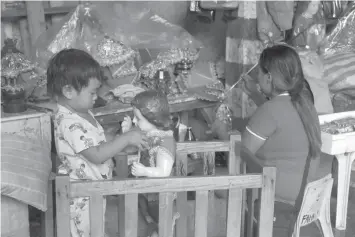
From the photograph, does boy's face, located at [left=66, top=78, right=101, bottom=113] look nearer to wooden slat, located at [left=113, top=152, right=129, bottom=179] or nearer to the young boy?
the young boy

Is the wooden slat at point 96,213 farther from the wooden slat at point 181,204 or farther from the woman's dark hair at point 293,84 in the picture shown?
the woman's dark hair at point 293,84

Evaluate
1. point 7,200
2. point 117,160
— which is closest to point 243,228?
point 117,160

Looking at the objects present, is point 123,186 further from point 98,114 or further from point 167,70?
point 167,70

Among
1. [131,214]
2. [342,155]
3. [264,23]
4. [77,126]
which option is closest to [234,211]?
[131,214]

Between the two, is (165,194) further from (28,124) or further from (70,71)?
(28,124)

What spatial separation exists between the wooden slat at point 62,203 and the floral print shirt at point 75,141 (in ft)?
1.06

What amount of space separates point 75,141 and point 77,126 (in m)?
0.06

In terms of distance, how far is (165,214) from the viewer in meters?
1.57

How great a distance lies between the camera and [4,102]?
111 inches

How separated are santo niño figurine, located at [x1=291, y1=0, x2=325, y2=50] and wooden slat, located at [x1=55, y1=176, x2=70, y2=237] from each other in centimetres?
239

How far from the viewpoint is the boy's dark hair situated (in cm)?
179

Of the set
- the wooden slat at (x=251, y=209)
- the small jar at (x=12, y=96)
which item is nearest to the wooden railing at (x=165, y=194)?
the wooden slat at (x=251, y=209)

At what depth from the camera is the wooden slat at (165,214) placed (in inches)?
61.1

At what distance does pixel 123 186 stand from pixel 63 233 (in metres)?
Answer: 0.23
